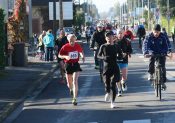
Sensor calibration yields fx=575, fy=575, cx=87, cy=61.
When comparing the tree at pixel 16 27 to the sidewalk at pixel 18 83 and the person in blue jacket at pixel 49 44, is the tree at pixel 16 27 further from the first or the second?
the sidewalk at pixel 18 83

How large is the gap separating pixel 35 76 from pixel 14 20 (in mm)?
7529

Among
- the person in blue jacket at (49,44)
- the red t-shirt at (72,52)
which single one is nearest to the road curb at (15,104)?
the red t-shirt at (72,52)

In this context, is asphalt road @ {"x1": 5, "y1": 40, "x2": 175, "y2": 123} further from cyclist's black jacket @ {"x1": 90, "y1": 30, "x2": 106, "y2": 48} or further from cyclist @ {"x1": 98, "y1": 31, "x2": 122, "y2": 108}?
cyclist's black jacket @ {"x1": 90, "y1": 30, "x2": 106, "y2": 48}

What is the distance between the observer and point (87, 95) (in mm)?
16375

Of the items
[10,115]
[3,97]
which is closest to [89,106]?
[10,115]

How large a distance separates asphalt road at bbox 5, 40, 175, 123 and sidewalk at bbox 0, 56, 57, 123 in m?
0.29

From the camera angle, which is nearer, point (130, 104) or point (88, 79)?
point (130, 104)

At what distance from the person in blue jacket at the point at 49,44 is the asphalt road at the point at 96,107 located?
37.2 feet

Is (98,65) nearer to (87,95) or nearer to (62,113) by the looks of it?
(87,95)

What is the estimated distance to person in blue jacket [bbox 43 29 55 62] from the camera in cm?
3058

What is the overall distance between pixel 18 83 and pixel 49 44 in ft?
36.6

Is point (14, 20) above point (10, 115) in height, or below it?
above

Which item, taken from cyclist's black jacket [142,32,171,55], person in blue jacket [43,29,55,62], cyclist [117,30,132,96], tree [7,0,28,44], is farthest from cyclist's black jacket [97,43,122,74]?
person in blue jacket [43,29,55,62]

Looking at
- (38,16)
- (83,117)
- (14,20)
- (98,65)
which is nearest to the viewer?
(83,117)
